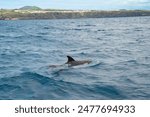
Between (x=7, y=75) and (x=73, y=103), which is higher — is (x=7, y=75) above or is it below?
below

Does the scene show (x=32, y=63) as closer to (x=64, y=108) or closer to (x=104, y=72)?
(x=104, y=72)

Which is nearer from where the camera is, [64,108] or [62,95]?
[64,108]

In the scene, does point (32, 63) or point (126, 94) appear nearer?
point (126, 94)

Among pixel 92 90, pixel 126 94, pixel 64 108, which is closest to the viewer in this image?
pixel 64 108

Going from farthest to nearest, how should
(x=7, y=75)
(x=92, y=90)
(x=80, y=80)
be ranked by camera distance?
1. (x=7, y=75)
2. (x=80, y=80)
3. (x=92, y=90)

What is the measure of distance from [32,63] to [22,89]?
819cm

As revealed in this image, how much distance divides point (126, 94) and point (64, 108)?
534cm

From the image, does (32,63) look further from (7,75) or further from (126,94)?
(126,94)

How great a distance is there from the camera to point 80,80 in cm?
1925

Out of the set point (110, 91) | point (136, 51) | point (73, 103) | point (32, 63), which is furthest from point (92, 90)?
point (136, 51)

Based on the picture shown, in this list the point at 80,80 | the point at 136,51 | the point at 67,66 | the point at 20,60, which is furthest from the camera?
the point at 136,51

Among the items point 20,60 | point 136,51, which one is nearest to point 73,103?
point 20,60

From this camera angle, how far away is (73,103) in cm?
1168

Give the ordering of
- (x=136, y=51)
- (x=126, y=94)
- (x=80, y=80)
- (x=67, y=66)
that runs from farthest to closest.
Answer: (x=136, y=51) < (x=67, y=66) < (x=80, y=80) < (x=126, y=94)
